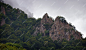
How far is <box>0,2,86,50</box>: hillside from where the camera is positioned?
196 ft

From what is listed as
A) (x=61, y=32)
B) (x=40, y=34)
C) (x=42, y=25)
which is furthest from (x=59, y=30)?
(x=40, y=34)

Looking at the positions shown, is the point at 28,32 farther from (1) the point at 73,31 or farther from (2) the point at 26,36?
(1) the point at 73,31

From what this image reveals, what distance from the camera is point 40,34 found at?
6894 centimetres

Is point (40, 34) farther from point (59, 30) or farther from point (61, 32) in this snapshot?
point (61, 32)

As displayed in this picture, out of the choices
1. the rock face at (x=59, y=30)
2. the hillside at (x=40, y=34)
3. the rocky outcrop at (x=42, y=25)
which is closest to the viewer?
the hillside at (x=40, y=34)

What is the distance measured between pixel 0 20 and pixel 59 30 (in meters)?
35.7

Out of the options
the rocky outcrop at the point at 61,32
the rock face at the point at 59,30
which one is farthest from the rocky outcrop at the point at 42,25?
the rocky outcrop at the point at 61,32

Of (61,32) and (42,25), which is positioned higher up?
(42,25)

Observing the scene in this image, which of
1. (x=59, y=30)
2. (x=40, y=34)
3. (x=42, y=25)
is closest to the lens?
(x=59, y=30)

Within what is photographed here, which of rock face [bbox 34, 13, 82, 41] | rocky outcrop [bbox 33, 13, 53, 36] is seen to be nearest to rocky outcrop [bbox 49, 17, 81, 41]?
rock face [bbox 34, 13, 82, 41]

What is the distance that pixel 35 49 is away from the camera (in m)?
58.8

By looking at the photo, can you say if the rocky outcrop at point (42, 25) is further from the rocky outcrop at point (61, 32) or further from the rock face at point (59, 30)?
the rocky outcrop at point (61, 32)

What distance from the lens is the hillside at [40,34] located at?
59.8 m

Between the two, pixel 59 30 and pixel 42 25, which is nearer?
pixel 59 30
